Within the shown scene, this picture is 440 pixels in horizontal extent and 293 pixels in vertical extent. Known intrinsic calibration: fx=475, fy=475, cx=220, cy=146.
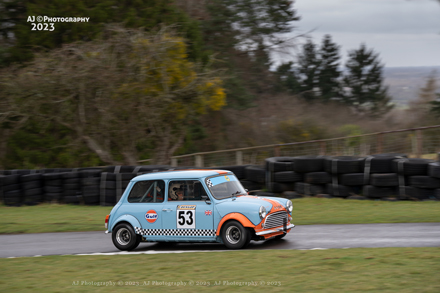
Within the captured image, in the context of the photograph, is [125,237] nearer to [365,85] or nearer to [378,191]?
[378,191]

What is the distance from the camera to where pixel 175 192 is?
9.17 metres

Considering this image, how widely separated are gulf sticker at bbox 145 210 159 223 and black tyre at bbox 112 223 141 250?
0.44 meters

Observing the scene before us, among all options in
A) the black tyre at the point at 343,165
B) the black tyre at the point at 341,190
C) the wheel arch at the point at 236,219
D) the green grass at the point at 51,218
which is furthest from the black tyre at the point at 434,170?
the green grass at the point at 51,218

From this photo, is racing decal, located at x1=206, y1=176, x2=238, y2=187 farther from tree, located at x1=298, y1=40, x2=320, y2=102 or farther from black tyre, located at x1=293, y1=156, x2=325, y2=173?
tree, located at x1=298, y1=40, x2=320, y2=102

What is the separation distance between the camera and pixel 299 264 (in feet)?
22.1

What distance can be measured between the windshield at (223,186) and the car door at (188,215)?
0.63ft

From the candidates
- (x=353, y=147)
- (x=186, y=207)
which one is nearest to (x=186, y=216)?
(x=186, y=207)

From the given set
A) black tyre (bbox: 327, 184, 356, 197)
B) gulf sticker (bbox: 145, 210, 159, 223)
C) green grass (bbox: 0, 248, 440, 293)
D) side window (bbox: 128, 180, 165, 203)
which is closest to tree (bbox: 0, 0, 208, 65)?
black tyre (bbox: 327, 184, 356, 197)

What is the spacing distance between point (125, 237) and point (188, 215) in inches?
61.0

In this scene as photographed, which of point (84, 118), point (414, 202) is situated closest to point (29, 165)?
point (84, 118)

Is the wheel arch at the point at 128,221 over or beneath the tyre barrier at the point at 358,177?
beneath

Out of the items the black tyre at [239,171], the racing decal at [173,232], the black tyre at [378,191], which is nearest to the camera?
the racing decal at [173,232]

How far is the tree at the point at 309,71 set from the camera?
43.2 metres

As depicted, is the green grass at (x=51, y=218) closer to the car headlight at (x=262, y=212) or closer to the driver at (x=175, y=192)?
the driver at (x=175, y=192)
